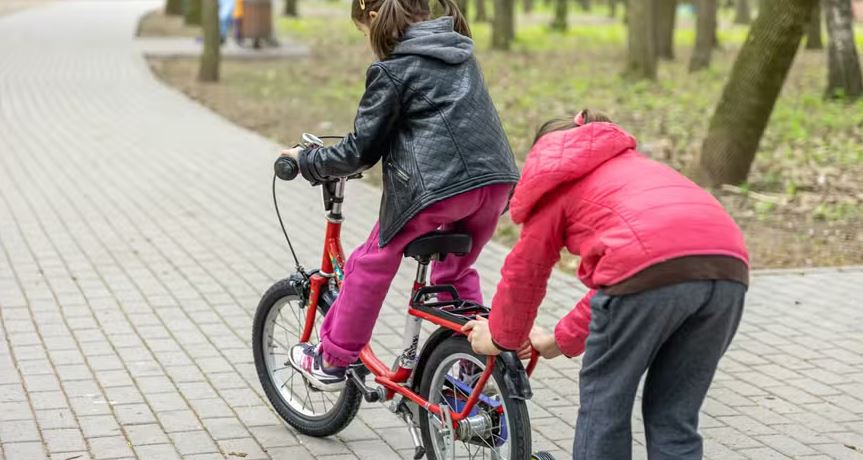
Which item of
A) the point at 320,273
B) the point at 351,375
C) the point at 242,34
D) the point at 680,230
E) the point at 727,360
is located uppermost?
the point at 680,230

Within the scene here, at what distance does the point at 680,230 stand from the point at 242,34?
21.2m

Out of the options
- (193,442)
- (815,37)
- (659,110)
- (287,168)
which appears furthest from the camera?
(815,37)

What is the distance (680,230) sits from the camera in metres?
3.13

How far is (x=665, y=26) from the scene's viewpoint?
962 inches

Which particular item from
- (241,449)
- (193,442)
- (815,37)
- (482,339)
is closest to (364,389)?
(241,449)

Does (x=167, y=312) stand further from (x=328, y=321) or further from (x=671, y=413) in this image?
(x=671, y=413)

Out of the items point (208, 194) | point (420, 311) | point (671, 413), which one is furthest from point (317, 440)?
point (208, 194)

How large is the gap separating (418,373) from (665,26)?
2121 cm

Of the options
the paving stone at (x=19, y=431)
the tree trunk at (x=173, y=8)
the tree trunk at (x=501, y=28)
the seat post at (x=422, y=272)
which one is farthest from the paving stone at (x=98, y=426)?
the tree trunk at (x=173, y=8)

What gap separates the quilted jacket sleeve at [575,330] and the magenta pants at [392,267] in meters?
0.72

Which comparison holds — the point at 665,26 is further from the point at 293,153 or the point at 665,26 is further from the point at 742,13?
the point at 293,153

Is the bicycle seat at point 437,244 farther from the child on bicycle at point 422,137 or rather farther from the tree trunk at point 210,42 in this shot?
the tree trunk at point 210,42

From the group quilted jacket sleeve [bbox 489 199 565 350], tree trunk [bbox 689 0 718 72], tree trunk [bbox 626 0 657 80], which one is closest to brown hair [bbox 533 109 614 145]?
quilted jacket sleeve [bbox 489 199 565 350]

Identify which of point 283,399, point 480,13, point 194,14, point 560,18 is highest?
point 283,399
